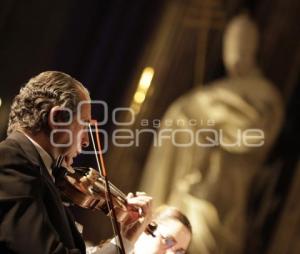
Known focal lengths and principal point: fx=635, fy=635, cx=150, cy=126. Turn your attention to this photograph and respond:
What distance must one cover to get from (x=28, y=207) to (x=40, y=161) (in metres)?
0.17

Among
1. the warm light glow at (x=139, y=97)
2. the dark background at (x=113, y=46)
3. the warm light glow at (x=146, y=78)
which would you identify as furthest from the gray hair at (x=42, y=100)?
the warm light glow at (x=146, y=78)

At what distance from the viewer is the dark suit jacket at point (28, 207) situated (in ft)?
5.49

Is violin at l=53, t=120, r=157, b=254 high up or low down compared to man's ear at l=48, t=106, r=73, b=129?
down

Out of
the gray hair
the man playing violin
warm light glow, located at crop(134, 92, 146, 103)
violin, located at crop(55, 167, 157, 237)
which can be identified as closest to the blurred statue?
warm light glow, located at crop(134, 92, 146, 103)

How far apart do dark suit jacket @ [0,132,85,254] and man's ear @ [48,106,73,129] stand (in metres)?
0.10

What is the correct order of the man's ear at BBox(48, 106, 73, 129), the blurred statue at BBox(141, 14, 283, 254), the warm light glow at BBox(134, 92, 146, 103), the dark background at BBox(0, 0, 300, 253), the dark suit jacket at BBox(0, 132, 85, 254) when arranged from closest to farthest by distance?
the dark suit jacket at BBox(0, 132, 85, 254), the man's ear at BBox(48, 106, 73, 129), the blurred statue at BBox(141, 14, 283, 254), the dark background at BBox(0, 0, 300, 253), the warm light glow at BBox(134, 92, 146, 103)

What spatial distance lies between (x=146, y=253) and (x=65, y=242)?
0.79 m

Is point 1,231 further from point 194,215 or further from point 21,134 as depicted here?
point 194,215

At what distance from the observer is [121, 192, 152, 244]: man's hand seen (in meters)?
2.17

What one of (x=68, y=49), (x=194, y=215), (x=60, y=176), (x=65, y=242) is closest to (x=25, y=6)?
(x=68, y=49)

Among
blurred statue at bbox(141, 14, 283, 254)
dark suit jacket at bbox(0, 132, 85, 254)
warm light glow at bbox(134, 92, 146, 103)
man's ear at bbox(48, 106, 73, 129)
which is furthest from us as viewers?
warm light glow at bbox(134, 92, 146, 103)

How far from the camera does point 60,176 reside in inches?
81.8

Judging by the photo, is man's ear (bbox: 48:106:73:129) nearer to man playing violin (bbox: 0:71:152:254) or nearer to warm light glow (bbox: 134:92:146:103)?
man playing violin (bbox: 0:71:152:254)

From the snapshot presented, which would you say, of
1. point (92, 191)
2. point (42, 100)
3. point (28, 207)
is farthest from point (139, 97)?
Answer: point (28, 207)
